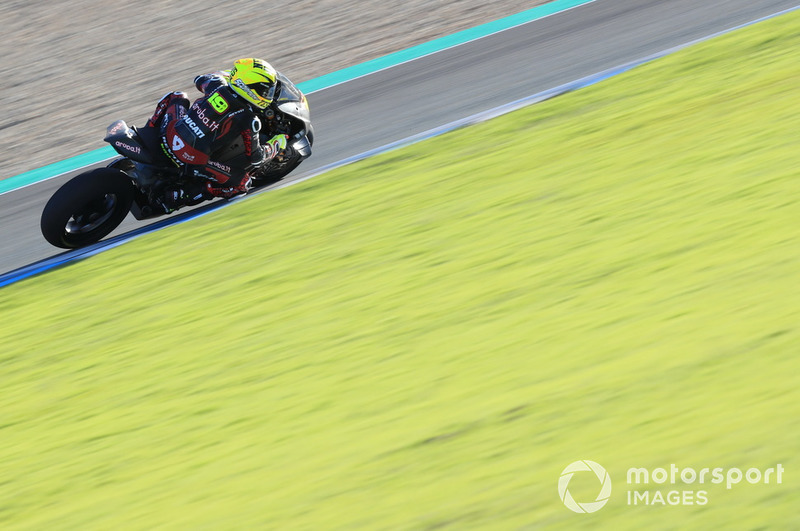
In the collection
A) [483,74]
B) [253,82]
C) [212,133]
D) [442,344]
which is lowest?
[442,344]

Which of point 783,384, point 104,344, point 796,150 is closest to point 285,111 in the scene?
point 104,344

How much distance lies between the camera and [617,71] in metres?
10.5

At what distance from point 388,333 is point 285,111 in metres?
3.66

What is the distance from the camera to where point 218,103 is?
7.96 meters

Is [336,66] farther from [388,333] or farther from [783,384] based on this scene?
[783,384]

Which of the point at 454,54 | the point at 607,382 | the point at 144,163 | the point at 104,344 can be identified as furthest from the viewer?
the point at 454,54

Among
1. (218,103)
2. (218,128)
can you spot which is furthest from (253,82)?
(218,128)

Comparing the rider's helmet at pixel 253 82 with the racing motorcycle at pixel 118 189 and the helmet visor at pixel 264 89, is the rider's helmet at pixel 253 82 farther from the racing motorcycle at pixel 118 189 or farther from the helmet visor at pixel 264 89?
the racing motorcycle at pixel 118 189

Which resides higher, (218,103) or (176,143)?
(218,103)

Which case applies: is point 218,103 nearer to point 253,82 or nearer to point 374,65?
point 253,82

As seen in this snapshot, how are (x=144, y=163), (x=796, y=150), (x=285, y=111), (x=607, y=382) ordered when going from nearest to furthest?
(x=607, y=382) → (x=796, y=150) → (x=144, y=163) → (x=285, y=111)

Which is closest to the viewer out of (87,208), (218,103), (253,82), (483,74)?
(87,208)

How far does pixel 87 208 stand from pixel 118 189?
0.35 m

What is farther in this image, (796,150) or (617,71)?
(617,71)
